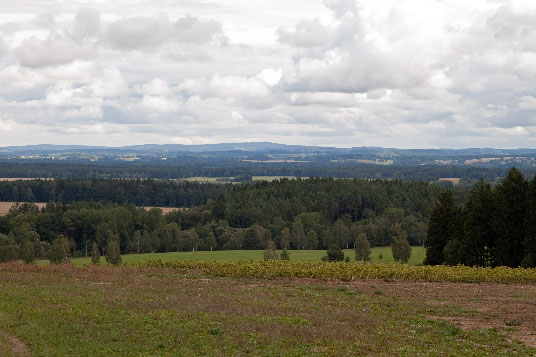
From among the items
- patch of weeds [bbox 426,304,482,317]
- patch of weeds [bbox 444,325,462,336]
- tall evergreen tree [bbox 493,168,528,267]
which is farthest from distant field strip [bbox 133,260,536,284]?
tall evergreen tree [bbox 493,168,528,267]

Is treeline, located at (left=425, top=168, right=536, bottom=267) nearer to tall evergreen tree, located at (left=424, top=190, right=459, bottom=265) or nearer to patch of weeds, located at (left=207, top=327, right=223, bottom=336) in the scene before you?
tall evergreen tree, located at (left=424, top=190, right=459, bottom=265)

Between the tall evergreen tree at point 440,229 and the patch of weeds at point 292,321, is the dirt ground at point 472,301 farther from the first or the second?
the tall evergreen tree at point 440,229

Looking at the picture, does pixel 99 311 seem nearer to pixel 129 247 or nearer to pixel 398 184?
pixel 129 247

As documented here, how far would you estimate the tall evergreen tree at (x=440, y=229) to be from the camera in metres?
60.8

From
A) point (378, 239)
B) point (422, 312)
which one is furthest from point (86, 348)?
point (378, 239)

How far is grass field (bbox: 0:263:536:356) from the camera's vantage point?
18.8m

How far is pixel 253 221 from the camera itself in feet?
490

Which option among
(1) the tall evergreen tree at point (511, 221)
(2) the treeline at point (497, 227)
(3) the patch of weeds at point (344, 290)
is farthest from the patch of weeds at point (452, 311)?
(1) the tall evergreen tree at point (511, 221)

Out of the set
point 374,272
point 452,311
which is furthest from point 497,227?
point 452,311

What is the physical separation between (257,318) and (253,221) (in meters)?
126

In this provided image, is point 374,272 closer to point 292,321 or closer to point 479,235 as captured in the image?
point 292,321

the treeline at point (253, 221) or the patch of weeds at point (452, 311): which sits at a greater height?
the patch of weeds at point (452, 311)

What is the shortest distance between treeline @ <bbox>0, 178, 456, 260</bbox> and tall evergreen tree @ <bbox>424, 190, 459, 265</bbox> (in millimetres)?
47067

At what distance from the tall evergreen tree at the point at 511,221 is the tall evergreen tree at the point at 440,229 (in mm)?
6645
